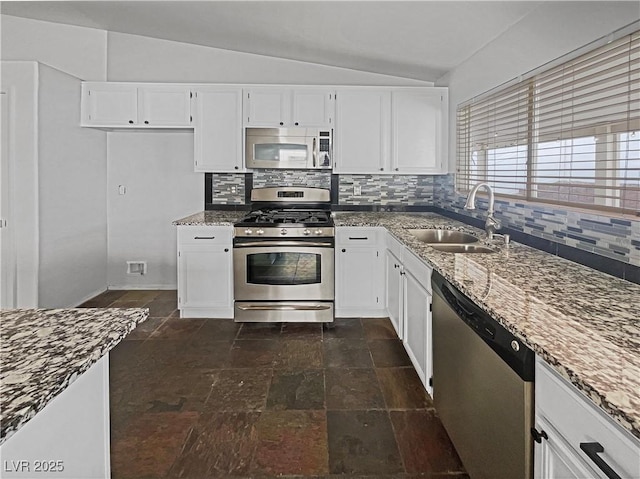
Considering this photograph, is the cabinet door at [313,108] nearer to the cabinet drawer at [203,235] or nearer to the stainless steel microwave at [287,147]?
the stainless steel microwave at [287,147]

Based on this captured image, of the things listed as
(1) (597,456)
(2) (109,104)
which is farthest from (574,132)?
(2) (109,104)

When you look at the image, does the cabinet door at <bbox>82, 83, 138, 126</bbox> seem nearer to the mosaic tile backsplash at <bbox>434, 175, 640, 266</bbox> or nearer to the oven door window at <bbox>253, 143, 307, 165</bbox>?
the oven door window at <bbox>253, 143, 307, 165</bbox>

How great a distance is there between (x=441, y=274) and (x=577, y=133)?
981mm

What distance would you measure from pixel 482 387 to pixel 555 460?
1.53 ft

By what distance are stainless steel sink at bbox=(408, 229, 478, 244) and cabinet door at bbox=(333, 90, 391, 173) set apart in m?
1.03

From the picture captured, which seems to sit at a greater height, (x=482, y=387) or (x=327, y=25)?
(x=327, y=25)

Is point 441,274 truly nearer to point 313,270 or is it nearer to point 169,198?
point 313,270

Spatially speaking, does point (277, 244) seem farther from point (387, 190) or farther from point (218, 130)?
point (387, 190)

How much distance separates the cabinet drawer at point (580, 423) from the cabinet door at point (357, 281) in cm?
278

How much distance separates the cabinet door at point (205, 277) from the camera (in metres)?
3.94

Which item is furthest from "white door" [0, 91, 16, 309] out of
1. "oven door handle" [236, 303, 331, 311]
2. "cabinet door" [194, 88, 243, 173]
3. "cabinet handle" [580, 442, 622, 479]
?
"cabinet handle" [580, 442, 622, 479]

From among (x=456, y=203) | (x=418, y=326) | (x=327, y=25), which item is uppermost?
(x=327, y=25)

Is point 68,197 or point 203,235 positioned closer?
point 203,235

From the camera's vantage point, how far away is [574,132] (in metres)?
2.21
